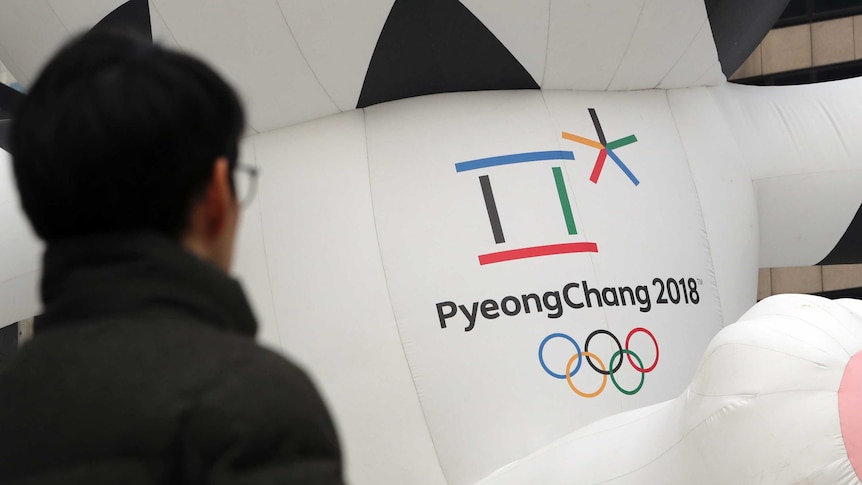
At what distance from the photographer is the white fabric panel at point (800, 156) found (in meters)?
3.35

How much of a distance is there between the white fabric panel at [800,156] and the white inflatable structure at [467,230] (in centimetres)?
49

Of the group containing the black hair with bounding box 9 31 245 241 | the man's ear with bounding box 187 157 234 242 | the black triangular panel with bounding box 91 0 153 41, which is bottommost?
the man's ear with bounding box 187 157 234 242

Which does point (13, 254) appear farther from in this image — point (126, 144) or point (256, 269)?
point (126, 144)

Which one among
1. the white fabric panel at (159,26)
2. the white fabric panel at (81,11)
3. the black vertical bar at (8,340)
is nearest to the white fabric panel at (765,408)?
the white fabric panel at (159,26)

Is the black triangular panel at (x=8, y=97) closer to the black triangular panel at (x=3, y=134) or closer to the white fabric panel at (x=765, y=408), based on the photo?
the black triangular panel at (x=3, y=134)

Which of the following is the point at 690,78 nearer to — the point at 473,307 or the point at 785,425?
the point at 473,307

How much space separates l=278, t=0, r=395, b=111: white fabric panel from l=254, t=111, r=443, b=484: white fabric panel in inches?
7.3

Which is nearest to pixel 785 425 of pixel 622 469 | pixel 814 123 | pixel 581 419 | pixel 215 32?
pixel 622 469

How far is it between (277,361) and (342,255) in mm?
1983

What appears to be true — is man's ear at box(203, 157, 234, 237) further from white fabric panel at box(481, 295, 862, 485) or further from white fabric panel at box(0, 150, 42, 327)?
white fabric panel at box(0, 150, 42, 327)

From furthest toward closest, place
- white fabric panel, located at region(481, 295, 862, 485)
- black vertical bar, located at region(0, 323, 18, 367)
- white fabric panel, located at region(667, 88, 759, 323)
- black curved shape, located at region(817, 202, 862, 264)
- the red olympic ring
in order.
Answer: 1. black vertical bar, located at region(0, 323, 18, 367)
2. black curved shape, located at region(817, 202, 862, 264)
3. white fabric panel, located at region(667, 88, 759, 323)
4. the red olympic ring
5. white fabric panel, located at region(481, 295, 862, 485)

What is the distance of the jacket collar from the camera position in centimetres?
67

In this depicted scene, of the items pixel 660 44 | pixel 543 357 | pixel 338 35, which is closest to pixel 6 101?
pixel 338 35

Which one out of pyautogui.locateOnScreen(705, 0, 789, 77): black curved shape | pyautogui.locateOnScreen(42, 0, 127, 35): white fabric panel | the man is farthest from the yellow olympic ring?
the man
